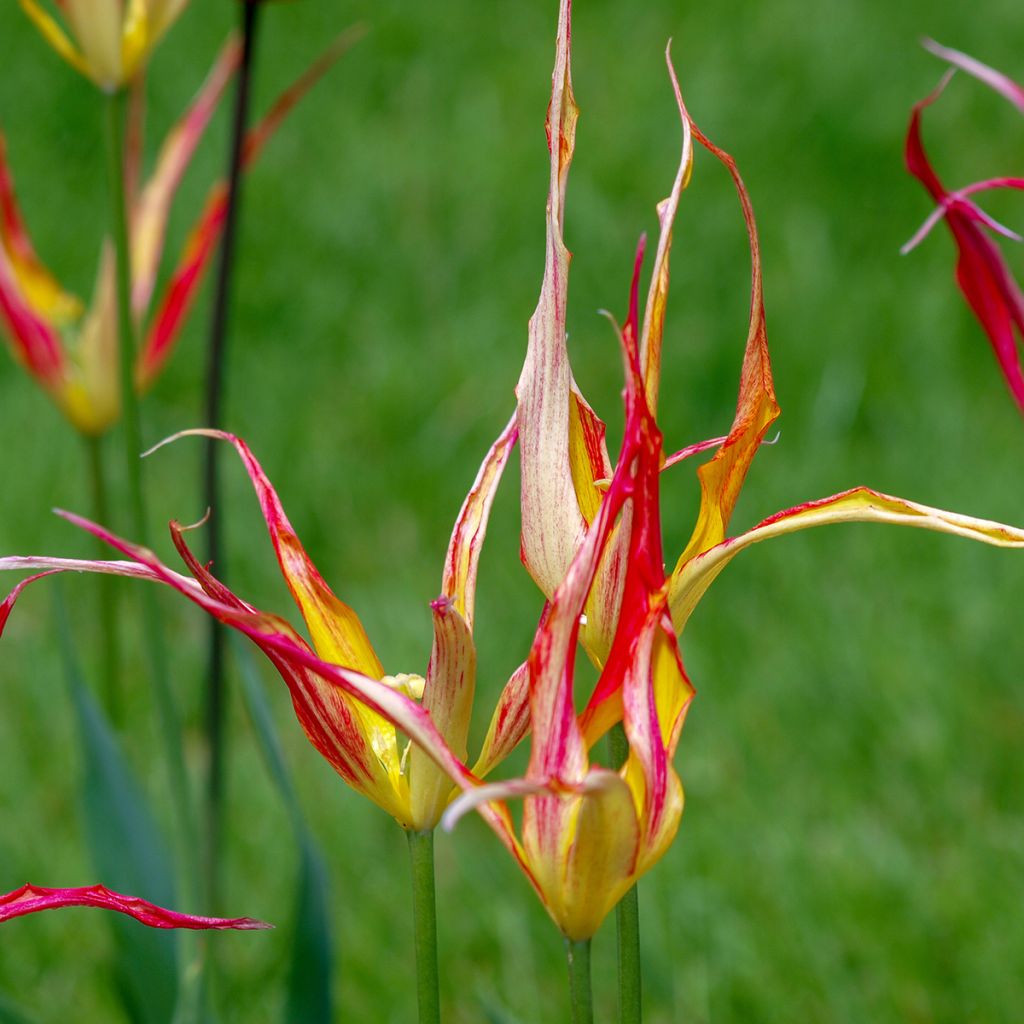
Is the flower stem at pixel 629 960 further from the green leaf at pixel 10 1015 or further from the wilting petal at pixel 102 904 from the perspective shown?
the green leaf at pixel 10 1015

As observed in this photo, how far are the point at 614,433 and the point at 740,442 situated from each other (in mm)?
1570

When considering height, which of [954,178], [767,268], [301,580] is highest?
[954,178]

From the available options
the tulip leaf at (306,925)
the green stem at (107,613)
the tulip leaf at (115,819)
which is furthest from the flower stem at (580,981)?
the green stem at (107,613)

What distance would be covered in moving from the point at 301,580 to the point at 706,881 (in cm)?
103

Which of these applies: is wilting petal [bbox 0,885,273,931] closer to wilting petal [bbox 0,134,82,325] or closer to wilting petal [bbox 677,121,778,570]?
wilting petal [bbox 677,121,778,570]

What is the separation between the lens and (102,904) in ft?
1.53

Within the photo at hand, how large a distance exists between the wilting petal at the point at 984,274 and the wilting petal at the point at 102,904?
1.02 feet

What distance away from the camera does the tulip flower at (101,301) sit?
1.13 metres

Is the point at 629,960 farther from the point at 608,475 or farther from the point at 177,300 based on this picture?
the point at 177,300

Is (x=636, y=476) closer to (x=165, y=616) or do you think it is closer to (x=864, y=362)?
(x=165, y=616)

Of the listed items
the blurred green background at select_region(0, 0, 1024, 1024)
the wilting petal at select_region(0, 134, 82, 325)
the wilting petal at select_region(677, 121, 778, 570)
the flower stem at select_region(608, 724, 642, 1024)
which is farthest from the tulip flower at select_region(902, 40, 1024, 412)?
the wilting petal at select_region(0, 134, 82, 325)

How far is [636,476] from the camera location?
0.43m

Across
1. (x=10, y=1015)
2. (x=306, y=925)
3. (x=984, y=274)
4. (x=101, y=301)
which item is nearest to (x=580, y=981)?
(x=984, y=274)

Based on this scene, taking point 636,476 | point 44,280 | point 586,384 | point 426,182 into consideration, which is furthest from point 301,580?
point 426,182
